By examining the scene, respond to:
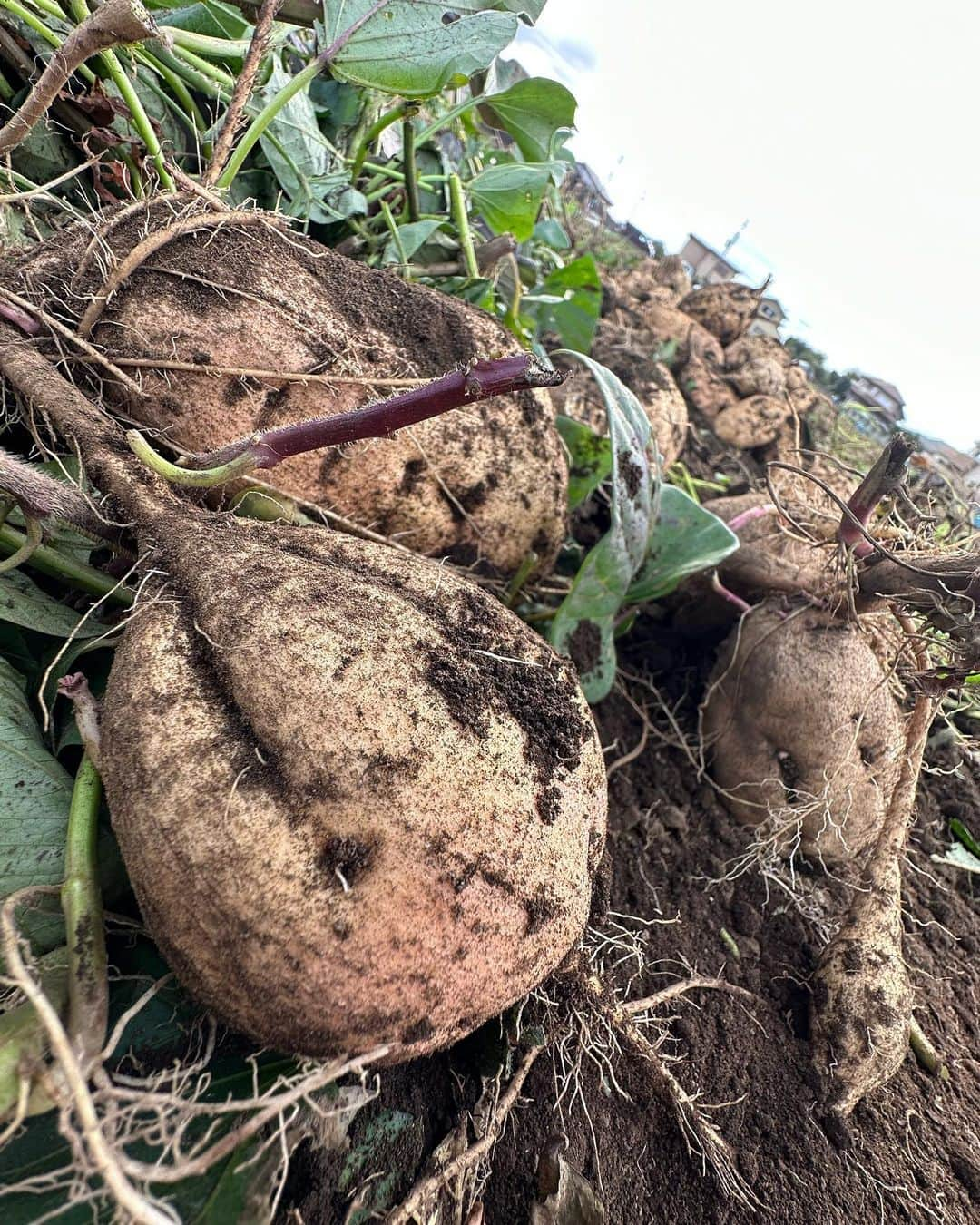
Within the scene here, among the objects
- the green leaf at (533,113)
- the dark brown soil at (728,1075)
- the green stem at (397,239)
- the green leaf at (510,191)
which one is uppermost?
the green leaf at (533,113)

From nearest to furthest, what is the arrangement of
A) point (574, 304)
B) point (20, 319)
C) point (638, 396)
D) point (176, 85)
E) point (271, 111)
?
point (20, 319) → point (271, 111) → point (176, 85) → point (574, 304) → point (638, 396)

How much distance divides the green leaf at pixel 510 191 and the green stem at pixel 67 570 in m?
1.07

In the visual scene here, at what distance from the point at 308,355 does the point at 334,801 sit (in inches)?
23.5

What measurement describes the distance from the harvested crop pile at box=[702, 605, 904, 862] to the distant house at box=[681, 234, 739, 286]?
2.99 m

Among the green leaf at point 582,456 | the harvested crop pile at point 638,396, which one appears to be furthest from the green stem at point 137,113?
the harvested crop pile at point 638,396

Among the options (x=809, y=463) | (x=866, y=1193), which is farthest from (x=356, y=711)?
(x=809, y=463)

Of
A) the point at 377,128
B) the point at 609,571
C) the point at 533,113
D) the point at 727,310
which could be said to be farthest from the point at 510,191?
the point at 727,310

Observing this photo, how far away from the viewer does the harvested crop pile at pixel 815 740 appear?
110 centimetres

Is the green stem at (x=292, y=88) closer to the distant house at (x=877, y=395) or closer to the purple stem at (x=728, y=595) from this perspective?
the purple stem at (x=728, y=595)

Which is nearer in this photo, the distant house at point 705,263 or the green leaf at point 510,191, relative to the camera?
the green leaf at point 510,191

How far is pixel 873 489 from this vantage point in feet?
3.47

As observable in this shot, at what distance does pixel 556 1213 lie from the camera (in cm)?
65

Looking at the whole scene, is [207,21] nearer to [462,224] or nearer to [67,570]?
[462,224]

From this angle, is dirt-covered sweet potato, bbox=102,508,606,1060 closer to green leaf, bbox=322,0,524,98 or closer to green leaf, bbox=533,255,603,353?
green leaf, bbox=322,0,524,98
